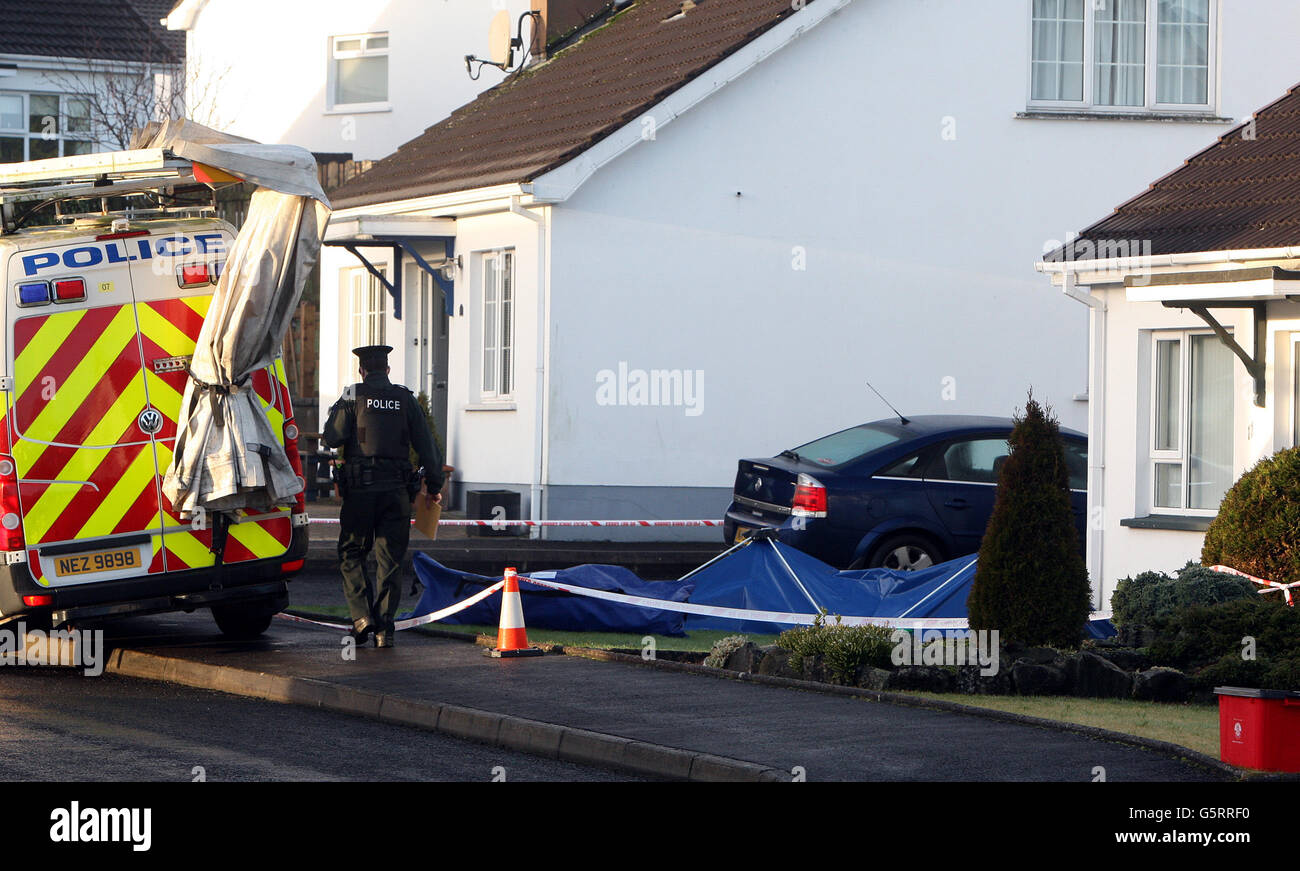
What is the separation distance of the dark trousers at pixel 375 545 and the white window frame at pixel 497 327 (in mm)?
7559

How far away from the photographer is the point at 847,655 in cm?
1109

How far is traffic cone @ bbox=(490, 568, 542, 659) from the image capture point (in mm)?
12266

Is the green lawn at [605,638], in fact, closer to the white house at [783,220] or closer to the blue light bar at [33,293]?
the blue light bar at [33,293]

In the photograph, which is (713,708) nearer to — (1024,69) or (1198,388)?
(1198,388)

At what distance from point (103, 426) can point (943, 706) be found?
560cm

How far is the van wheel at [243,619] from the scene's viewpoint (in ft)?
42.9

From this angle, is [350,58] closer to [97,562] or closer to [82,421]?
[82,421]

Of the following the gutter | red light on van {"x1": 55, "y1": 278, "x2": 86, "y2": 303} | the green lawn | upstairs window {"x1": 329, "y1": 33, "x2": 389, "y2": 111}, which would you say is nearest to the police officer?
the green lawn

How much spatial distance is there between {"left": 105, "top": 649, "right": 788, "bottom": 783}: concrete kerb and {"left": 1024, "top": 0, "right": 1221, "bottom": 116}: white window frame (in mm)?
13027

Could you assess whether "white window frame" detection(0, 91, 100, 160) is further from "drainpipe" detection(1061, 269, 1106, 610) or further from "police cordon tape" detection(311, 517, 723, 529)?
"drainpipe" detection(1061, 269, 1106, 610)

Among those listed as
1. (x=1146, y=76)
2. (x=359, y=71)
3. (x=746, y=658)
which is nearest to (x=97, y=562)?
(x=746, y=658)

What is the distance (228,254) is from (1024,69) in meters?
11.9

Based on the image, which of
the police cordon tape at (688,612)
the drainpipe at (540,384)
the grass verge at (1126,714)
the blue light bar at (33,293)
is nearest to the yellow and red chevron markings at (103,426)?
the blue light bar at (33,293)
